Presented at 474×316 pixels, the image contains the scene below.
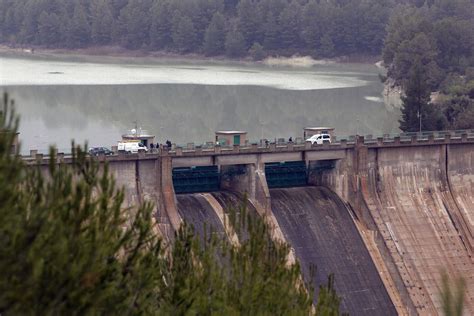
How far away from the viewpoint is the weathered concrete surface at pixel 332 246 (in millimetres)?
45969

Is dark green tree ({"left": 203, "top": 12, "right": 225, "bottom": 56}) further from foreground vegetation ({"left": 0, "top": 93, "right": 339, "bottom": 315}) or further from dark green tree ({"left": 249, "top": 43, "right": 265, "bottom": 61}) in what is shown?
foreground vegetation ({"left": 0, "top": 93, "right": 339, "bottom": 315})

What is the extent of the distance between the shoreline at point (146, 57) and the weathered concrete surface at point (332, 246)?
89.5m

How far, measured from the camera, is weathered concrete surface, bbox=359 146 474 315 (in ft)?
158

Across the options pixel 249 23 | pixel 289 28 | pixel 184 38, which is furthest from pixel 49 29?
pixel 289 28

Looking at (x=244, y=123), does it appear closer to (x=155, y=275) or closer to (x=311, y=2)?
(x=155, y=275)

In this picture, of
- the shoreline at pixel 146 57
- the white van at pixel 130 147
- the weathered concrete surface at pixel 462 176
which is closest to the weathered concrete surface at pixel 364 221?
the weathered concrete surface at pixel 462 176

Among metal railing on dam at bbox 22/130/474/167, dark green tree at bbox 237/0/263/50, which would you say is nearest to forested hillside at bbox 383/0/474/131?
dark green tree at bbox 237/0/263/50

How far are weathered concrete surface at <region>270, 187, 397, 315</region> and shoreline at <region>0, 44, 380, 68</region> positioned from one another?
294 ft

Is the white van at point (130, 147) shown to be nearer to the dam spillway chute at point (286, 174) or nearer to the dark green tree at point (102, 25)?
the dam spillway chute at point (286, 174)

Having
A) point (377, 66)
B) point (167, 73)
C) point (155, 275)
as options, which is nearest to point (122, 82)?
point (167, 73)

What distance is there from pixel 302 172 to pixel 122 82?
58.4m

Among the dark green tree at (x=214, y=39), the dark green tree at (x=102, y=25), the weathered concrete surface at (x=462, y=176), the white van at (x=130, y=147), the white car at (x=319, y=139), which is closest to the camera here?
the white van at (x=130, y=147)

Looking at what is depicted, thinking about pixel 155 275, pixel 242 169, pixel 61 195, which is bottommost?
pixel 242 169

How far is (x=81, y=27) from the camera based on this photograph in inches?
6097
